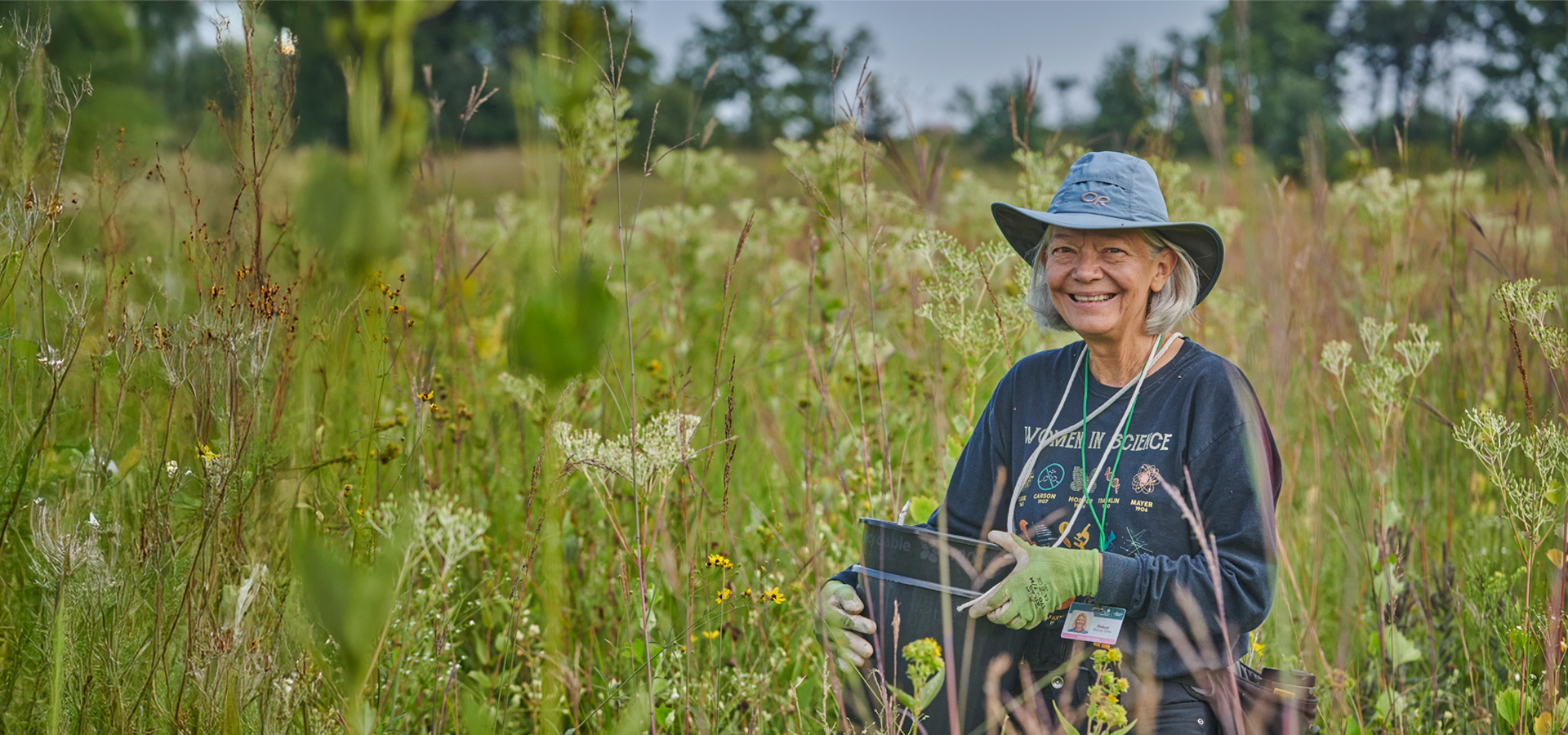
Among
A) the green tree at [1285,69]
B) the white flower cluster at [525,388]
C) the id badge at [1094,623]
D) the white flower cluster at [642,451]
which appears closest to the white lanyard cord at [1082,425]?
the id badge at [1094,623]

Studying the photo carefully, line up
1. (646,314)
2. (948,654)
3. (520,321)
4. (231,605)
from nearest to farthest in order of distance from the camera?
(520,321), (948,654), (231,605), (646,314)

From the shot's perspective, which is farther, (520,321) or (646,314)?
(646,314)

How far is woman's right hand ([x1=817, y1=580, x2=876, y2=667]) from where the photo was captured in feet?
5.18

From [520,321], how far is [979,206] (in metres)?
4.26

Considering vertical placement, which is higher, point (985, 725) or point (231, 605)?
point (231, 605)

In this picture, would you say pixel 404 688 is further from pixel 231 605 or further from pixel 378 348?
pixel 378 348

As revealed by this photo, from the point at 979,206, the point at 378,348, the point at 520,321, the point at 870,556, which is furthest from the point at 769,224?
the point at 520,321

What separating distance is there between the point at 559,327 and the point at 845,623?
1.26m

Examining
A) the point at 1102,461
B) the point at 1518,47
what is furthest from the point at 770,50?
the point at 1102,461

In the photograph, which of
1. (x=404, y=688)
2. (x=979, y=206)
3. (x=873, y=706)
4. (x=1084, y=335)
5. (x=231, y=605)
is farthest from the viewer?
(x=979, y=206)

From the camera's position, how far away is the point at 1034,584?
147 centimetres

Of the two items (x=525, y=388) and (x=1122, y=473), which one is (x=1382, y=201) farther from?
(x=525, y=388)

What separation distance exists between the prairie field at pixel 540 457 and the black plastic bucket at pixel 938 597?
0.11 meters

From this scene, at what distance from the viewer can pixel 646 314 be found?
15.9 ft
